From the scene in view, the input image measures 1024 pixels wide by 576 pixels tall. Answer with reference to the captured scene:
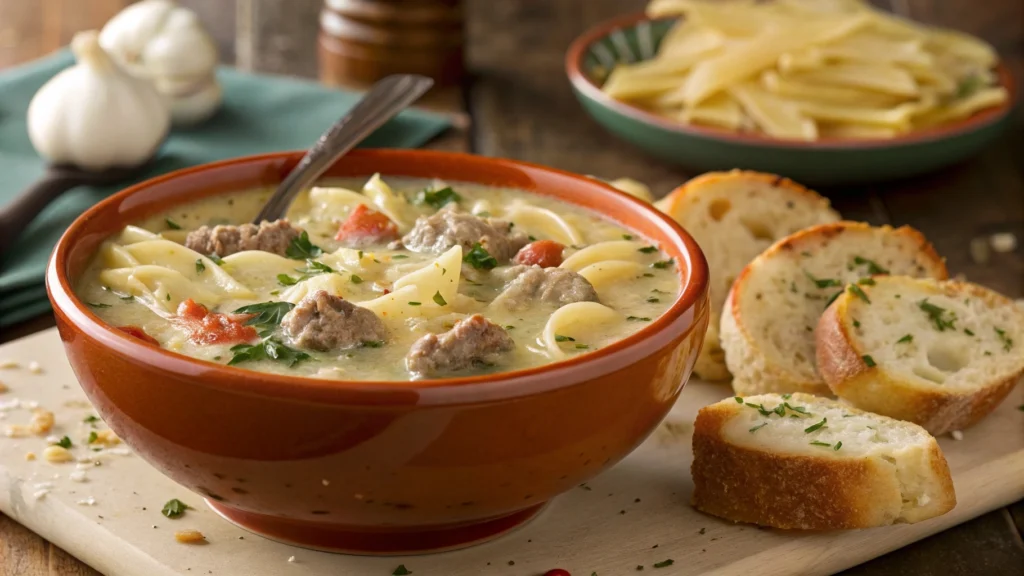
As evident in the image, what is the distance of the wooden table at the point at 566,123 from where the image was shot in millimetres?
3951

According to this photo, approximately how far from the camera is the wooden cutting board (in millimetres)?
3467

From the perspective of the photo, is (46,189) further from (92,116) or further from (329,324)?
(329,324)

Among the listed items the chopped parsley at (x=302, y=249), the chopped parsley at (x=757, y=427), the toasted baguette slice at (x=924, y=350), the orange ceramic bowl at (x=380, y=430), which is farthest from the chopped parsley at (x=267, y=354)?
the toasted baguette slice at (x=924, y=350)

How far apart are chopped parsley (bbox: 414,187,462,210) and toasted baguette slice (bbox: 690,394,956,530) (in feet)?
→ 4.01

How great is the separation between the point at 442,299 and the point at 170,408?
84cm

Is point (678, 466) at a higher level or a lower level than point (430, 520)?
lower

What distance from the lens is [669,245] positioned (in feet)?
13.4

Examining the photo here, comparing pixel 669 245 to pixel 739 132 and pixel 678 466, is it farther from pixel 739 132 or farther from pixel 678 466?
pixel 739 132

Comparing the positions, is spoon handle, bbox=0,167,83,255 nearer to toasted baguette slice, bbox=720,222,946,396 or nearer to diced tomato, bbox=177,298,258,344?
diced tomato, bbox=177,298,258,344

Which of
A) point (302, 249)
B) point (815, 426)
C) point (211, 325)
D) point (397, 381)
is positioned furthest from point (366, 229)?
point (815, 426)

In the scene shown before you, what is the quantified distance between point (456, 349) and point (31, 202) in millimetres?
3167

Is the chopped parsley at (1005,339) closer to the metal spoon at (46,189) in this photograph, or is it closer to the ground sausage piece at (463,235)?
the ground sausage piece at (463,235)

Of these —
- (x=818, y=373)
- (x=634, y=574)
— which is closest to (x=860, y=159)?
(x=818, y=373)

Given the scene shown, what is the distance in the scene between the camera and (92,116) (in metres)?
6.12
